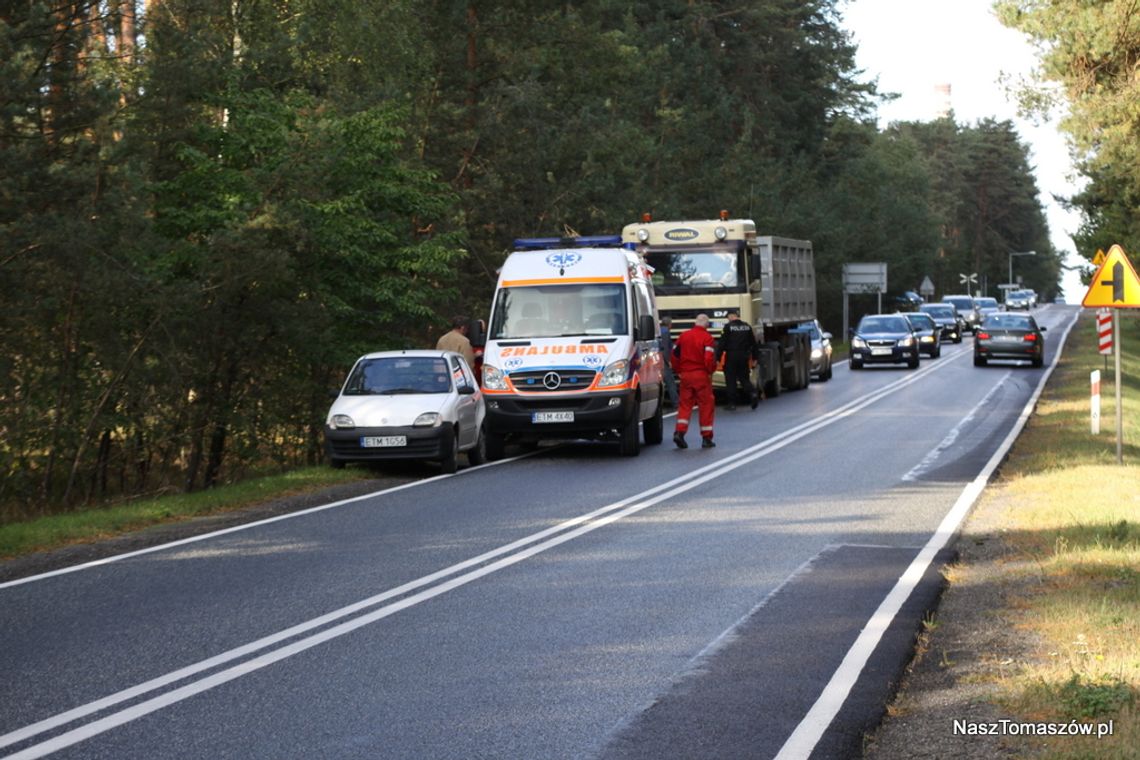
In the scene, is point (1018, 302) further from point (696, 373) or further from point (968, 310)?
point (696, 373)

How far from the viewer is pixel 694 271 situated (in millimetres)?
31969

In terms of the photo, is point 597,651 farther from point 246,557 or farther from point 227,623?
point 246,557

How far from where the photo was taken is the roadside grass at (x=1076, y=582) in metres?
6.82

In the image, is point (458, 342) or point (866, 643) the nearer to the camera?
point (866, 643)

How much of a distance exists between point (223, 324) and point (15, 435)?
12.2ft

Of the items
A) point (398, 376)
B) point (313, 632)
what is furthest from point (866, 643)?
point (398, 376)

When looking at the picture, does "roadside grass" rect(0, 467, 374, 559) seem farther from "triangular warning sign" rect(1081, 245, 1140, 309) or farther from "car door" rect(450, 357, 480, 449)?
"triangular warning sign" rect(1081, 245, 1140, 309)

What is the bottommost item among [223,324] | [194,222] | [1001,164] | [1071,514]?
[1071,514]

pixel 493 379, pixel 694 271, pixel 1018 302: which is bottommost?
pixel 1018 302

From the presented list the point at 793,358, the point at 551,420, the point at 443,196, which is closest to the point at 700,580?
the point at 551,420

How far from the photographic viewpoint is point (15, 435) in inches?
825

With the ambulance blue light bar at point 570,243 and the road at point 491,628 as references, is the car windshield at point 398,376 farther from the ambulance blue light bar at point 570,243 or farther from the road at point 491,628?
the ambulance blue light bar at point 570,243

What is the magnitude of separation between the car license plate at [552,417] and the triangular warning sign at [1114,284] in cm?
683

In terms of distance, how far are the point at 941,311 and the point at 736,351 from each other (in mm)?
47854
